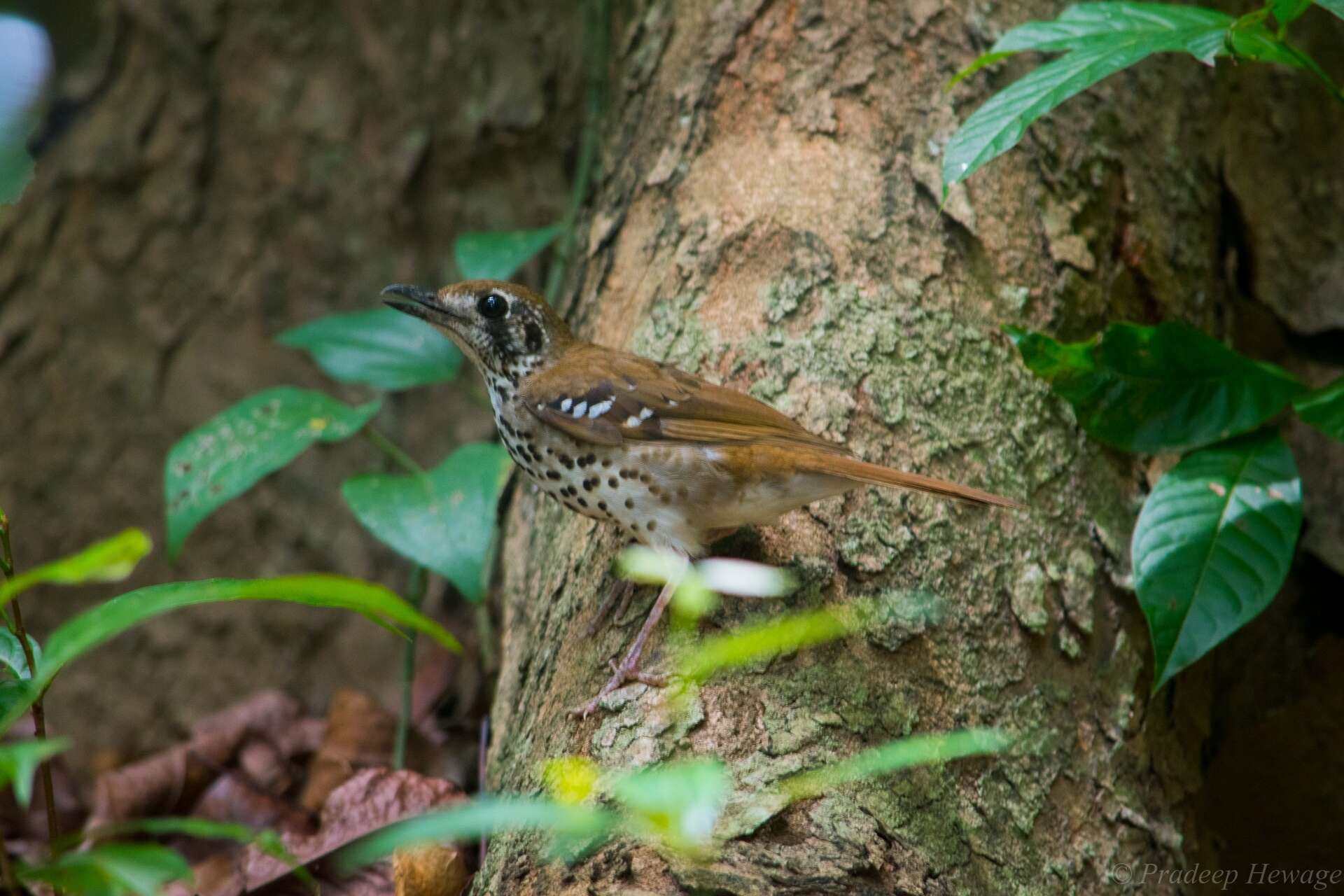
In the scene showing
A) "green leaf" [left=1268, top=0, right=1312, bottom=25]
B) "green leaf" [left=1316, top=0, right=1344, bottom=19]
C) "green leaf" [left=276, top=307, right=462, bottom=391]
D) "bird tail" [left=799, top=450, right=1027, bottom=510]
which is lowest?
"green leaf" [left=276, top=307, right=462, bottom=391]

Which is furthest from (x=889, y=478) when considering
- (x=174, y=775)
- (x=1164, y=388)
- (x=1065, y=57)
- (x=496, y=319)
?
(x=174, y=775)

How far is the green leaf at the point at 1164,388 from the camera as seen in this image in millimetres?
2859

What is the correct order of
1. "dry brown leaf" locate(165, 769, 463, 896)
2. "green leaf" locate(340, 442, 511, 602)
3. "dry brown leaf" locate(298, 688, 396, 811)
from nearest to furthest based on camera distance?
1. "dry brown leaf" locate(165, 769, 463, 896)
2. "green leaf" locate(340, 442, 511, 602)
3. "dry brown leaf" locate(298, 688, 396, 811)

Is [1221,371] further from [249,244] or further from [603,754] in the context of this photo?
[249,244]

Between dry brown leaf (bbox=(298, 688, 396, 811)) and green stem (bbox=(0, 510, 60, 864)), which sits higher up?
green stem (bbox=(0, 510, 60, 864))

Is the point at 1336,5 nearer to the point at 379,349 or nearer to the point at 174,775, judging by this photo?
the point at 379,349

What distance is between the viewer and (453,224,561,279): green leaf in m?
3.98

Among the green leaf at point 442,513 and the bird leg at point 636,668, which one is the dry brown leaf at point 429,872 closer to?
the bird leg at point 636,668

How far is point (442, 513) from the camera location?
11.2ft

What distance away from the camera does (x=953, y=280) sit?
3.19m

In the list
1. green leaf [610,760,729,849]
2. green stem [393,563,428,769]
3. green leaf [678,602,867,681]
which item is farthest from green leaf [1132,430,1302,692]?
green stem [393,563,428,769]

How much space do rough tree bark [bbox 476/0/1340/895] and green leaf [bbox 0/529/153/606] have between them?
108cm

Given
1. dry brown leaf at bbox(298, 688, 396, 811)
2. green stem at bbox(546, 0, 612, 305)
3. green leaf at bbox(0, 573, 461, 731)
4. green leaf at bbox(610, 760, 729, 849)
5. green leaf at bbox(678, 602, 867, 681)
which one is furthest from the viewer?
green stem at bbox(546, 0, 612, 305)

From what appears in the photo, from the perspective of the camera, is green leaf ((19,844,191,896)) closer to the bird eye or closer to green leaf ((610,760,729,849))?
green leaf ((610,760,729,849))
